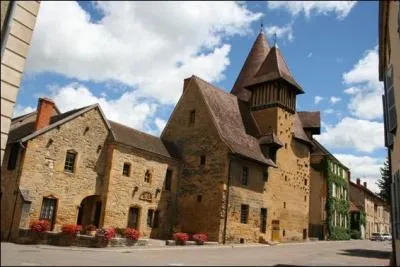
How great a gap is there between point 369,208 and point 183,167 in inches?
1529

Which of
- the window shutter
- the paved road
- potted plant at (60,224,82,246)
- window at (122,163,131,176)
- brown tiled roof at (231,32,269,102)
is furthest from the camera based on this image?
brown tiled roof at (231,32,269,102)

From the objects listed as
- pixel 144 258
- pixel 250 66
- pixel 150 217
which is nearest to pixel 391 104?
pixel 144 258

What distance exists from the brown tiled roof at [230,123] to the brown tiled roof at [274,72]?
275 cm

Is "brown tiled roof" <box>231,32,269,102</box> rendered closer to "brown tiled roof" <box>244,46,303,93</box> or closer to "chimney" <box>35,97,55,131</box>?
Answer: "brown tiled roof" <box>244,46,303,93</box>

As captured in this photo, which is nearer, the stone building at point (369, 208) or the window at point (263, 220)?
the window at point (263, 220)

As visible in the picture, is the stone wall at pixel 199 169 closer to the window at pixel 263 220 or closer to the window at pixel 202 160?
the window at pixel 202 160

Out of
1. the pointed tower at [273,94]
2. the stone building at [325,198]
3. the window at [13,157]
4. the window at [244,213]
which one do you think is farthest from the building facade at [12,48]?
the stone building at [325,198]

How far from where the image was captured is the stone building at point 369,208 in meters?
52.2

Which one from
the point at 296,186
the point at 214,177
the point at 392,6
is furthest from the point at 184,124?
the point at 392,6

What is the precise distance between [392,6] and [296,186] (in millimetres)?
20853

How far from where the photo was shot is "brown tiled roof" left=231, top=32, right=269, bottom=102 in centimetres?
3378

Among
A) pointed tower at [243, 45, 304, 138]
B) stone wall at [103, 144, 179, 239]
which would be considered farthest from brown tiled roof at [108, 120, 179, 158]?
pointed tower at [243, 45, 304, 138]

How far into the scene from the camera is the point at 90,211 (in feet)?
74.8

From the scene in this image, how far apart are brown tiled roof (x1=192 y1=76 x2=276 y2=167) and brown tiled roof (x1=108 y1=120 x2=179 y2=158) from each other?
3.90 meters
